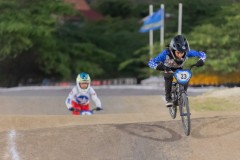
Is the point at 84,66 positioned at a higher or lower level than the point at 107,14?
lower

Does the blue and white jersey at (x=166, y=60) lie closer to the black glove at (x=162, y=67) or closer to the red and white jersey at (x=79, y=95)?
the black glove at (x=162, y=67)

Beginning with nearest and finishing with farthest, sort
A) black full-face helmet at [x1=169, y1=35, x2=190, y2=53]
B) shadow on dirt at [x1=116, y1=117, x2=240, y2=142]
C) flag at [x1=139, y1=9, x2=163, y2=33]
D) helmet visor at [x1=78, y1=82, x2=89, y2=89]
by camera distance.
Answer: black full-face helmet at [x1=169, y1=35, x2=190, y2=53], shadow on dirt at [x1=116, y1=117, x2=240, y2=142], helmet visor at [x1=78, y1=82, x2=89, y2=89], flag at [x1=139, y1=9, x2=163, y2=33]

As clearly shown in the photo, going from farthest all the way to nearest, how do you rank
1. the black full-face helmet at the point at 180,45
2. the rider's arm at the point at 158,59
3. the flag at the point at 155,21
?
1. the flag at the point at 155,21
2. the rider's arm at the point at 158,59
3. the black full-face helmet at the point at 180,45

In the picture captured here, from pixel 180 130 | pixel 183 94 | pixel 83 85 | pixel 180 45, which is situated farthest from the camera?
pixel 83 85

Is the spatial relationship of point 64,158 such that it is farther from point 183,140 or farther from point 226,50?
point 226,50

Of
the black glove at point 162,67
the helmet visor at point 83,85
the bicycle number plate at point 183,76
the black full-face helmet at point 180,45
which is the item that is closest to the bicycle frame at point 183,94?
the bicycle number plate at point 183,76

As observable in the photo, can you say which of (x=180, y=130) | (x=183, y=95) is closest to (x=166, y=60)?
(x=183, y=95)

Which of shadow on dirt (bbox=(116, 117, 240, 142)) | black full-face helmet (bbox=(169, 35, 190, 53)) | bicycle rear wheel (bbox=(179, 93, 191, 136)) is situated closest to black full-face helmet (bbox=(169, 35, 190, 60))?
black full-face helmet (bbox=(169, 35, 190, 53))

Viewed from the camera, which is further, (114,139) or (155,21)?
(155,21)

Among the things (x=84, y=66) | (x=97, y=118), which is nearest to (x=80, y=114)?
(x=97, y=118)

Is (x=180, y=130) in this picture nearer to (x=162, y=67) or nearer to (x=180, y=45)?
(x=162, y=67)

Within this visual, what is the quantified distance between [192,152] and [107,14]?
3088 centimetres

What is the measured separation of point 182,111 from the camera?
720 centimetres

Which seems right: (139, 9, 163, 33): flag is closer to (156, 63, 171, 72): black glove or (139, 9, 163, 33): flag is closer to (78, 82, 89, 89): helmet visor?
(78, 82, 89, 89): helmet visor
